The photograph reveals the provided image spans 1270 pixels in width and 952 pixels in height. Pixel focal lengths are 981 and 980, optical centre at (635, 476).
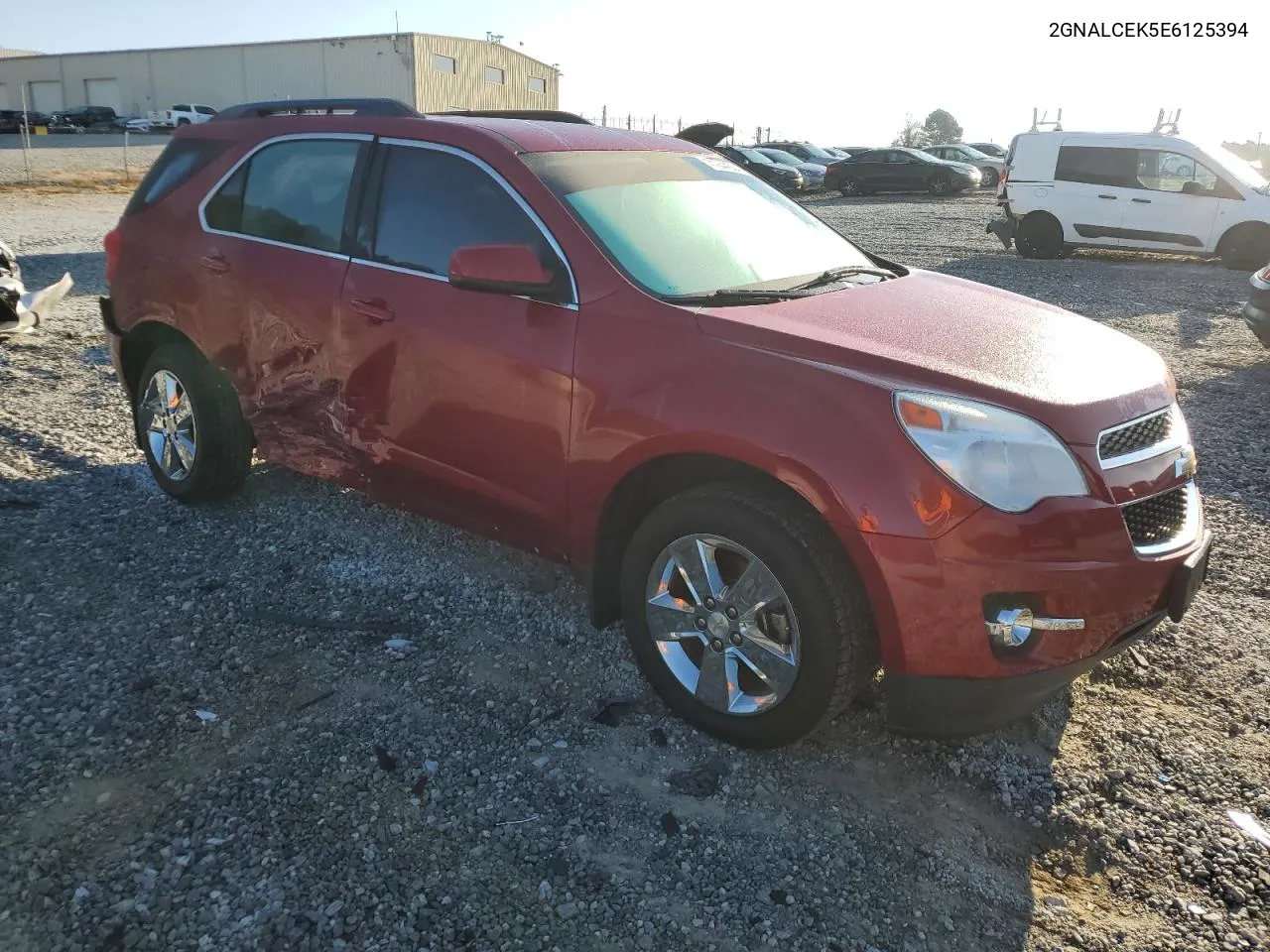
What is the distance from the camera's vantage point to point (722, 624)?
300cm

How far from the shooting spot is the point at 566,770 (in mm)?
2973

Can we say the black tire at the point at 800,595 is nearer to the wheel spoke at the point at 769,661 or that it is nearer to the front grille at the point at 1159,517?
the wheel spoke at the point at 769,661

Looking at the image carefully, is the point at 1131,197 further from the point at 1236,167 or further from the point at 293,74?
the point at 293,74

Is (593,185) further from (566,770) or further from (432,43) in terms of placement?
(432,43)

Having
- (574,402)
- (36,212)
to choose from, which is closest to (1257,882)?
(574,402)

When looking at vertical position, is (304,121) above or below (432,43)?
below

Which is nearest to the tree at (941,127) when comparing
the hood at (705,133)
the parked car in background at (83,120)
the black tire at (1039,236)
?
the parked car in background at (83,120)

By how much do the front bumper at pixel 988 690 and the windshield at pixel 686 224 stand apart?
4.74ft

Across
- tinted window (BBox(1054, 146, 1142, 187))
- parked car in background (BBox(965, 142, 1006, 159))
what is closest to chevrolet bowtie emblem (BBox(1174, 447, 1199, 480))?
tinted window (BBox(1054, 146, 1142, 187))

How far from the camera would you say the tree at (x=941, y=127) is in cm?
6675

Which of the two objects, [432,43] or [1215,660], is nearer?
[1215,660]

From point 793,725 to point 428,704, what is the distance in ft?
4.02

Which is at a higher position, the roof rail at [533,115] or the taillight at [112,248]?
the roof rail at [533,115]

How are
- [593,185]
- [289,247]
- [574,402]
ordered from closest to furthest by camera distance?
[574,402] → [593,185] → [289,247]
